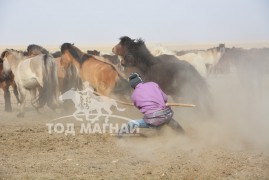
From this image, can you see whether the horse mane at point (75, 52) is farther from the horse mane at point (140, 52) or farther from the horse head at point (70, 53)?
Answer: the horse mane at point (140, 52)

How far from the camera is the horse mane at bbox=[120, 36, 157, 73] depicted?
10.5 m

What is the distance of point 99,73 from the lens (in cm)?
1025

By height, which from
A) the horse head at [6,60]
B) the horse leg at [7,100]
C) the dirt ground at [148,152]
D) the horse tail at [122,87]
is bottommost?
the dirt ground at [148,152]

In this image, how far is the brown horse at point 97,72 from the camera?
9.72 m

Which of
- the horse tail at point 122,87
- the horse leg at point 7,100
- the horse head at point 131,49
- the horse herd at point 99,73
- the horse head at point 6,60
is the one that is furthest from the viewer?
the horse head at point 6,60

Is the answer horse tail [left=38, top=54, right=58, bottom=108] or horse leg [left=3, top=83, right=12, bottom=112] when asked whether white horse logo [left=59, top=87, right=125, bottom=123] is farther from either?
horse leg [left=3, top=83, right=12, bottom=112]

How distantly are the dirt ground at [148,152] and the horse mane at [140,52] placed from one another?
1468 millimetres

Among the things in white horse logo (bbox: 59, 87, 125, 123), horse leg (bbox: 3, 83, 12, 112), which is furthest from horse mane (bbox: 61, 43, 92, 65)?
horse leg (bbox: 3, 83, 12, 112)

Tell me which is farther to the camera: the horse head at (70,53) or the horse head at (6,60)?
the horse head at (6,60)

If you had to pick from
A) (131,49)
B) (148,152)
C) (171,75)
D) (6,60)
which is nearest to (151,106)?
(148,152)

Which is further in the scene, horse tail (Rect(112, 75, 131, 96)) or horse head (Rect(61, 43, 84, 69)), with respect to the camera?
horse head (Rect(61, 43, 84, 69))

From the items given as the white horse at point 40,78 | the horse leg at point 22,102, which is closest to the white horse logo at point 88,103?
the white horse at point 40,78

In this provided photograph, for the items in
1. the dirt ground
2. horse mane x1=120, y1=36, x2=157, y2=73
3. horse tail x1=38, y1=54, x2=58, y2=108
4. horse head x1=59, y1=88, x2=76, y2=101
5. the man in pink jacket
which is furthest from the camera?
horse head x1=59, y1=88, x2=76, y2=101

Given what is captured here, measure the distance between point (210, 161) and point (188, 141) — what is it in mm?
1372
